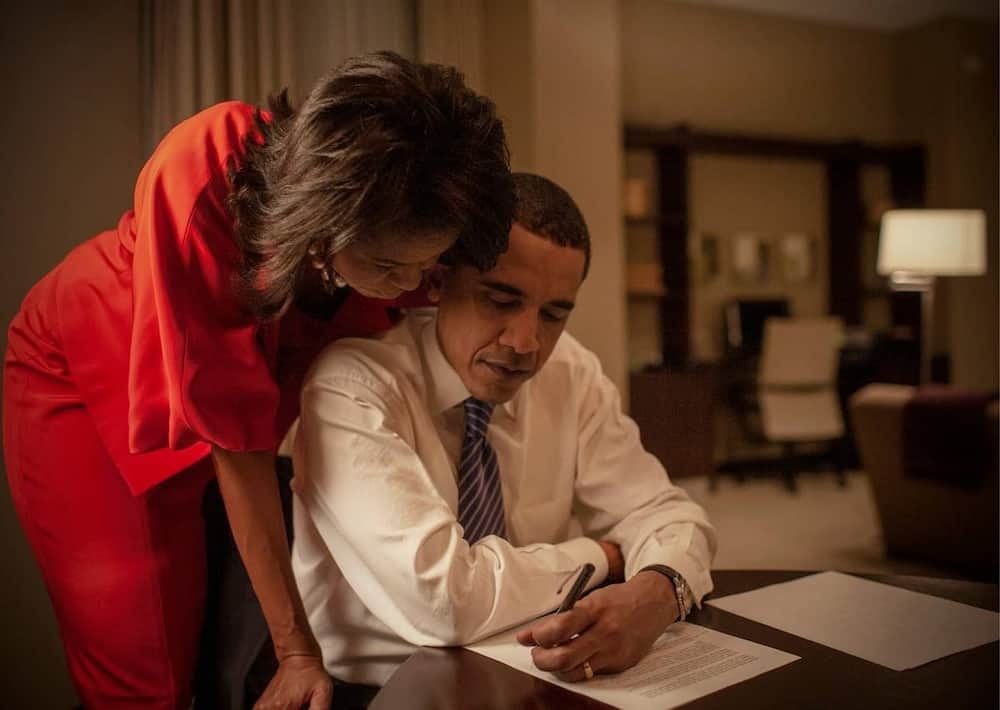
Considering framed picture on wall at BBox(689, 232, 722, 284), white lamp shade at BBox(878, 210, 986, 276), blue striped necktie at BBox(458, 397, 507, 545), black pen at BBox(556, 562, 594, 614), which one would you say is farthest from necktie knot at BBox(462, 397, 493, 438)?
framed picture on wall at BBox(689, 232, 722, 284)

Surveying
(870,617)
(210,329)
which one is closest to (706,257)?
(870,617)

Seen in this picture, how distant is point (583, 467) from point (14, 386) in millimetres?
860

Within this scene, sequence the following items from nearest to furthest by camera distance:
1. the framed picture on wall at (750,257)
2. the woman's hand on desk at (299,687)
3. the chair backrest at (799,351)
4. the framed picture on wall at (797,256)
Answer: the woman's hand on desk at (299,687) < the chair backrest at (799,351) < the framed picture on wall at (750,257) < the framed picture on wall at (797,256)

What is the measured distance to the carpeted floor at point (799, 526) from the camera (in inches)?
129

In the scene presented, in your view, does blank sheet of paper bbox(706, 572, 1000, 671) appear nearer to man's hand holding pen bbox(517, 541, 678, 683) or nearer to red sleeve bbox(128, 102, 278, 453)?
man's hand holding pen bbox(517, 541, 678, 683)

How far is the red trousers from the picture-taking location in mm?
1254

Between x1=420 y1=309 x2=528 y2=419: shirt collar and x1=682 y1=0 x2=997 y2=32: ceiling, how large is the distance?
539 cm

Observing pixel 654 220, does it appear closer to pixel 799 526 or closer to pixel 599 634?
pixel 799 526

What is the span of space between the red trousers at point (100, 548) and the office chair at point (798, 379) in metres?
4.13

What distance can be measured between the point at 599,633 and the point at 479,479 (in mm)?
373

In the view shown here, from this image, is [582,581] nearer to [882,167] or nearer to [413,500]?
[413,500]

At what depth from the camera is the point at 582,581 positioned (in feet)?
3.12

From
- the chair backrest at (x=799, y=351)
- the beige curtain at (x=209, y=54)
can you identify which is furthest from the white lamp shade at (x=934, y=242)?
the beige curtain at (x=209, y=54)

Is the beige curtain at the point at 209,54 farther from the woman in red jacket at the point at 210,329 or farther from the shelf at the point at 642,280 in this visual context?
the shelf at the point at 642,280
